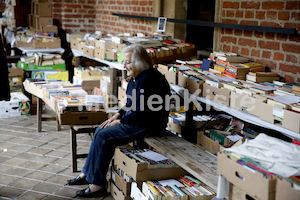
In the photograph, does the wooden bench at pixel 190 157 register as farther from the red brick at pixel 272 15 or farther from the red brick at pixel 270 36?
the red brick at pixel 272 15

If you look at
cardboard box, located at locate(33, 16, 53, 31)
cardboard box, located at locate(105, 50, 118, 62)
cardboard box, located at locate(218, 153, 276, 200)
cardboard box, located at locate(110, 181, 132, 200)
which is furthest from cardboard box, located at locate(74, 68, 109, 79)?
cardboard box, located at locate(218, 153, 276, 200)

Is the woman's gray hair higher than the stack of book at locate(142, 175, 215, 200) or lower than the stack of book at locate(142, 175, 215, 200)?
higher

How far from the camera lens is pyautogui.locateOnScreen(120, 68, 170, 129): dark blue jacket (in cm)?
375

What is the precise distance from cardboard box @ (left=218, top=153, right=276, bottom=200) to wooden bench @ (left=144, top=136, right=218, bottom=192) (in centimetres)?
43

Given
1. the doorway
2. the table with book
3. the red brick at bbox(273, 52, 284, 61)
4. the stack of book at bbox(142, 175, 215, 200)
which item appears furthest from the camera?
the doorway

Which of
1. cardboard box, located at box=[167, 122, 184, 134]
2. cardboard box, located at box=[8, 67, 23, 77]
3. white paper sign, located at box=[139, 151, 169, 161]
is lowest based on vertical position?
white paper sign, located at box=[139, 151, 169, 161]

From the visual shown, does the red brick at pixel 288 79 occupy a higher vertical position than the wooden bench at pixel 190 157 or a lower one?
higher

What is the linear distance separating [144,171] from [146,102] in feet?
2.30

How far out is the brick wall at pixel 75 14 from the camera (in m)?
8.77

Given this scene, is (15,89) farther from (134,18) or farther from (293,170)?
(293,170)

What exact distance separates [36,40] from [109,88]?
3245mm

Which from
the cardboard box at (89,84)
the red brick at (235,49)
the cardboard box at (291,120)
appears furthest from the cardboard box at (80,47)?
the cardboard box at (291,120)

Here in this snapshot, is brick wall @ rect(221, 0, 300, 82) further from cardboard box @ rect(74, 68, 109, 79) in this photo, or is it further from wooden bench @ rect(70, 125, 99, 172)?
cardboard box @ rect(74, 68, 109, 79)

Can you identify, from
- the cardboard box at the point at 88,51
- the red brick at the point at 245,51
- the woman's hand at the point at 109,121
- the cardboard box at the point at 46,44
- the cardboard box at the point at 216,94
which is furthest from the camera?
the cardboard box at the point at 46,44
